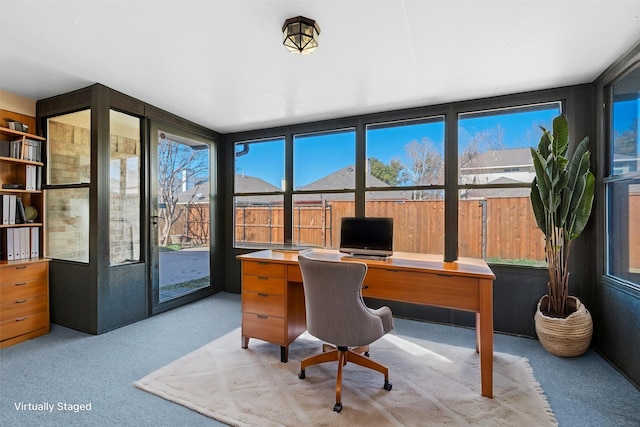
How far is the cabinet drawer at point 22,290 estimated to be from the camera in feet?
8.93

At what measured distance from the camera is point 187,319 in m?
3.44

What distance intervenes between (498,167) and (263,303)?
9.12ft

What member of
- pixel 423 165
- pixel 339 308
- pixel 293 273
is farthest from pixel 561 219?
pixel 293 273

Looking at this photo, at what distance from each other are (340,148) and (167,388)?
3.12 meters

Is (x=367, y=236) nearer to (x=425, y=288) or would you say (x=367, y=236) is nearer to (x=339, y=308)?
(x=425, y=288)

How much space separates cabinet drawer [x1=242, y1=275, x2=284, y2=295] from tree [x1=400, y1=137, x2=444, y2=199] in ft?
6.44

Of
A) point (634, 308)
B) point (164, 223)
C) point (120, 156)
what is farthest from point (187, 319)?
point (634, 308)

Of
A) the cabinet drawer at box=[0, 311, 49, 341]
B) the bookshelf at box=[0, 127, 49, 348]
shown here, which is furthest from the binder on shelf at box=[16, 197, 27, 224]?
the cabinet drawer at box=[0, 311, 49, 341]

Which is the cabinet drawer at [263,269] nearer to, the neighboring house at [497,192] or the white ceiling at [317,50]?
the white ceiling at [317,50]

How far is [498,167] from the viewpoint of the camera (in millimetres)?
3180

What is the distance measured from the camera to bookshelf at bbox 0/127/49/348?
9.08 feet

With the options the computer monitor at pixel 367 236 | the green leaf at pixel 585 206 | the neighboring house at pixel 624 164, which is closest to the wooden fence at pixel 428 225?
the green leaf at pixel 585 206

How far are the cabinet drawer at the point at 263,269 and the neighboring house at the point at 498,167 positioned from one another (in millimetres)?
2227

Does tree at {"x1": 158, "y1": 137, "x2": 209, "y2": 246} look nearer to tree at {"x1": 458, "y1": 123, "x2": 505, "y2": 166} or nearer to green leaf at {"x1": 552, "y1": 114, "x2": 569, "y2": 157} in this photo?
tree at {"x1": 458, "y1": 123, "x2": 505, "y2": 166}
